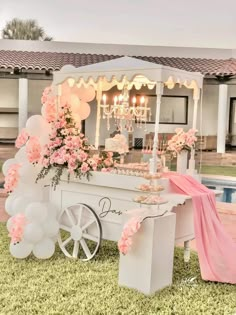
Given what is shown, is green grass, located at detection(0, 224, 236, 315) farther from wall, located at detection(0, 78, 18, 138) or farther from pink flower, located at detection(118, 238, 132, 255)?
wall, located at detection(0, 78, 18, 138)

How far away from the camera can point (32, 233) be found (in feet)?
16.2

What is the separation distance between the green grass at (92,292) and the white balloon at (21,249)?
2.9 inches

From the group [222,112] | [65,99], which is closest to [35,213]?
[65,99]

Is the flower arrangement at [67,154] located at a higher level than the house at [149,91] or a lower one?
lower

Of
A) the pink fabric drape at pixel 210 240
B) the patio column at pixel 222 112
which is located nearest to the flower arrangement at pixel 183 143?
the pink fabric drape at pixel 210 240

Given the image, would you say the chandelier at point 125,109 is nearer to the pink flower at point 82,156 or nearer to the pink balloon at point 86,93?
the pink balloon at point 86,93

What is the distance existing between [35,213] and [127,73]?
1852 millimetres

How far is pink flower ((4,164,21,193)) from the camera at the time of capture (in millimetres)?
5340

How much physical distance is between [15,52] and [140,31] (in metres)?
7.40

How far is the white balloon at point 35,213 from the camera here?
5016mm

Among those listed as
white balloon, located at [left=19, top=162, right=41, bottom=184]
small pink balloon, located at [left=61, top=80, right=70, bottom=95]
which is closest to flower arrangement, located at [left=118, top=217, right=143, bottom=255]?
white balloon, located at [left=19, top=162, right=41, bottom=184]

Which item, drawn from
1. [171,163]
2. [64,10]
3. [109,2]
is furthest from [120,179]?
[64,10]

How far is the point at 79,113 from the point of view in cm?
602

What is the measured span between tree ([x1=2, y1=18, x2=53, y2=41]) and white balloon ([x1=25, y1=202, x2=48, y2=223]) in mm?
33144
